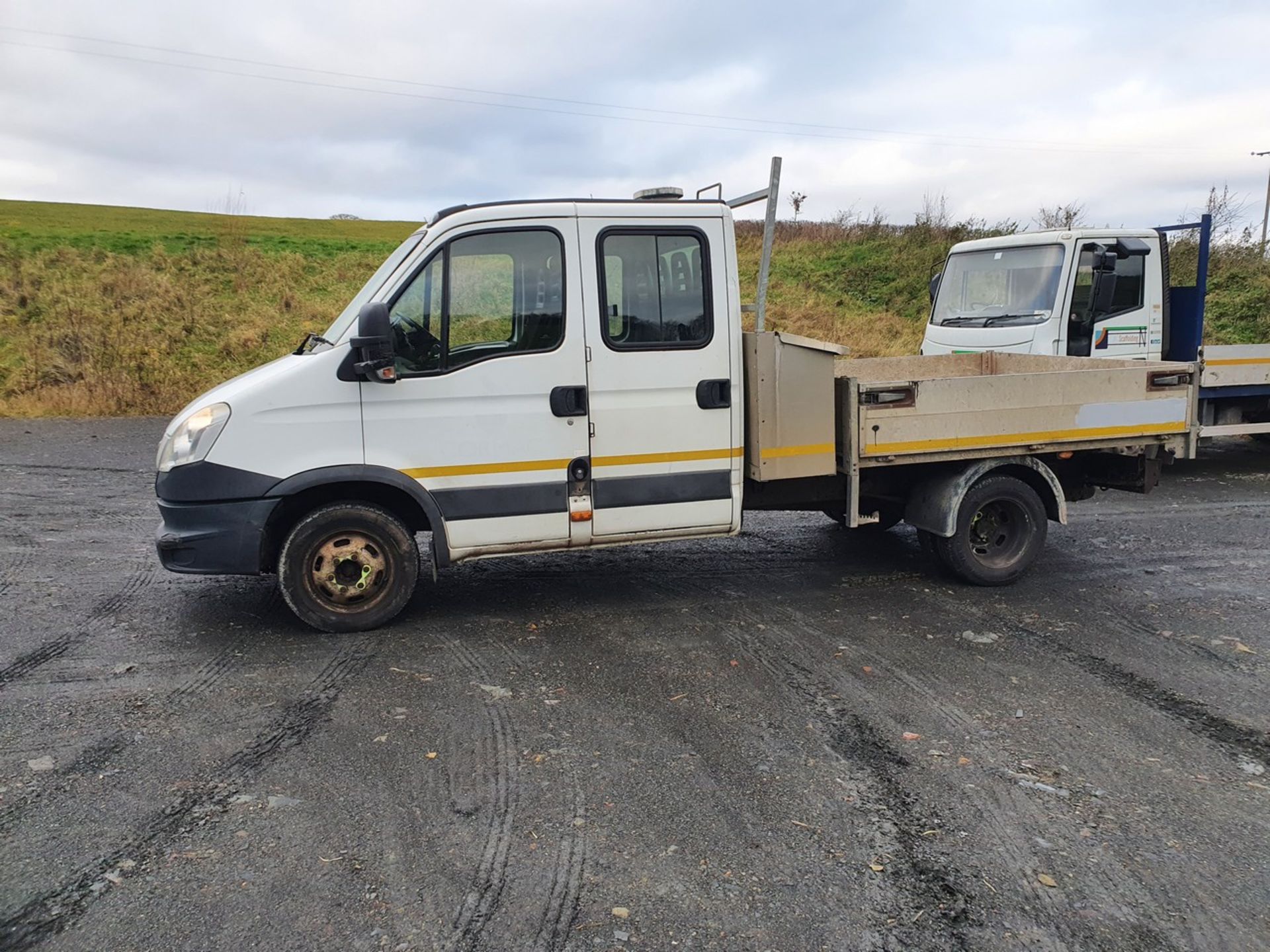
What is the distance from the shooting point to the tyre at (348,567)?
18.0ft

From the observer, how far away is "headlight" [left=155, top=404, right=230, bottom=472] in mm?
5277

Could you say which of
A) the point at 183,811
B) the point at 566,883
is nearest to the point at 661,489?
the point at 566,883

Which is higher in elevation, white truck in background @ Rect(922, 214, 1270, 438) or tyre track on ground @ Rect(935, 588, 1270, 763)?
white truck in background @ Rect(922, 214, 1270, 438)

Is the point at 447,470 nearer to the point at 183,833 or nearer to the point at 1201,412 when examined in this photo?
the point at 183,833

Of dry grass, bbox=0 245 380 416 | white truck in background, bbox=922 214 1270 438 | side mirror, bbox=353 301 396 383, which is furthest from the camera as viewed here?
dry grass, bbox=0 245 380 416

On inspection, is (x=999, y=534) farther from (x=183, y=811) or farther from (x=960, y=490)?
(x=183, y=811)

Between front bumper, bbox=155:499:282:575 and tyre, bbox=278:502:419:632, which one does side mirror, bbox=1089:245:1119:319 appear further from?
front bumper, bbox=155:499:282:575

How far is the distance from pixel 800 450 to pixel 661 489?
0.94 metres

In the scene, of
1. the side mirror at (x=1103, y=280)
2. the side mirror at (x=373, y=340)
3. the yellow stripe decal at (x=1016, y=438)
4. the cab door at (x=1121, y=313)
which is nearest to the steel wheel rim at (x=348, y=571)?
the side mirror at (x=373, y=340)

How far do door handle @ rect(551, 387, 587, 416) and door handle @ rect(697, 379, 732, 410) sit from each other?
736mm

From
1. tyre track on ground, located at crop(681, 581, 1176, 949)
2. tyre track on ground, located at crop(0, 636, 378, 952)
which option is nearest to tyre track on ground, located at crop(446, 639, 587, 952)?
tyre track on ground, located at crop(0, 636, 378, 952)

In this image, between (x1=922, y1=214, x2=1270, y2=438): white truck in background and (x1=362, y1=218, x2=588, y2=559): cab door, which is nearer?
(x1=362, y1=218, x2=588, y2=559): cab door

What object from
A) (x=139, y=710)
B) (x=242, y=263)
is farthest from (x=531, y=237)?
(x=242, y=263)

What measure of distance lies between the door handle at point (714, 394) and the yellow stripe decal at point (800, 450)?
16.3 inches
